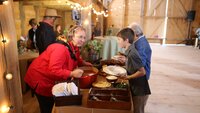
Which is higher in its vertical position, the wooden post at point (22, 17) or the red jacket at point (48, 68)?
the wooden post at point (22, 17)

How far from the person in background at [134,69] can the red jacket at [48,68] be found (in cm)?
51

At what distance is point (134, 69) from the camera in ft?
5.41

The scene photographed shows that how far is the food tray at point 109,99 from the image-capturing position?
1.20 meters

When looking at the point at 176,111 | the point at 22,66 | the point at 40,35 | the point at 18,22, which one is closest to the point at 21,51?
the point at 22,66

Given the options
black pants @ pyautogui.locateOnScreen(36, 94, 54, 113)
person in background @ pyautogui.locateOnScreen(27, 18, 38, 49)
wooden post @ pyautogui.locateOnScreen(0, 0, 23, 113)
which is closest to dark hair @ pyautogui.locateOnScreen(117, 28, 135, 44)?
black pants @ pyautogui.locateOnScreen(36, 94, 54, 113)

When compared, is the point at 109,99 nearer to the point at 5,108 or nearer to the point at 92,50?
the point at 5,108

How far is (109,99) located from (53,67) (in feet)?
1.75

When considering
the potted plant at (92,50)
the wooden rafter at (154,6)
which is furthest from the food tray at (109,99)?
the wooden rafter at (154,6)

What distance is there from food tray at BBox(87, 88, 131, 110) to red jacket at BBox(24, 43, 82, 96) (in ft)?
1.01

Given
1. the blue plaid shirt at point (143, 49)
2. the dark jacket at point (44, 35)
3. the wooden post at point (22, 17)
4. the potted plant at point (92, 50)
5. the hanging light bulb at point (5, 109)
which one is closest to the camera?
the hanging light bulb at point (5, 109)

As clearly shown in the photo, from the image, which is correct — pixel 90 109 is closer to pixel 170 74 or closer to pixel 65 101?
pixel 65 101

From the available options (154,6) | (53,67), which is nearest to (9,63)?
(53,67)

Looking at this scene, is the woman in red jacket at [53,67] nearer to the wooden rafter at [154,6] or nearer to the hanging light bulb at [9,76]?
the hanging light bulb at [9,76]

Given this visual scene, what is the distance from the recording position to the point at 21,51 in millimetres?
3746
